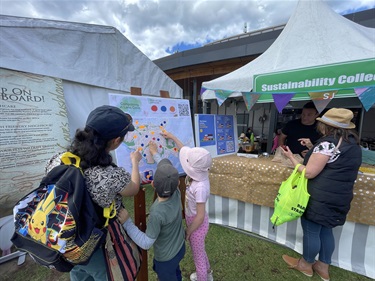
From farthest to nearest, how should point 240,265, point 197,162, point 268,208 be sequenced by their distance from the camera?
point 268,208 → point 240,265 → point 197,162

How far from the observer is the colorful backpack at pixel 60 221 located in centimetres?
83

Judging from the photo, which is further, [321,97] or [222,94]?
[222,94]

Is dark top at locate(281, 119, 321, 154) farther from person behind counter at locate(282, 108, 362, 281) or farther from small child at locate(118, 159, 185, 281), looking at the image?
small child at locate(118, 159, 185, 281)

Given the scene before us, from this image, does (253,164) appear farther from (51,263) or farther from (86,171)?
(51,263)

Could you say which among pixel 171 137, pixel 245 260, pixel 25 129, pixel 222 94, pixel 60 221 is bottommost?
pixel 245 260

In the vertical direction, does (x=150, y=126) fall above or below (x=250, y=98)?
below

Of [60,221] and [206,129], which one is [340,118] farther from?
[60,221]

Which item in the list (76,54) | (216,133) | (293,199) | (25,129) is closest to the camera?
(293,199)

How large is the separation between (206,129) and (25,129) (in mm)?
2283

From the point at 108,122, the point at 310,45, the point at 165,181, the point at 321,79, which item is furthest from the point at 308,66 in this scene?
the point at 108,122

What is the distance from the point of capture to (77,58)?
9.78 feet

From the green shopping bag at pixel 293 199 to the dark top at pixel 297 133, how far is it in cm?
89

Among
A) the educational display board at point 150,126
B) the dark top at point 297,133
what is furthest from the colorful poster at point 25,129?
the dark top at point 297,133

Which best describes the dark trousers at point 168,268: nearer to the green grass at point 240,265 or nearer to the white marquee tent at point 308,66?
the green grass at point 240,265
